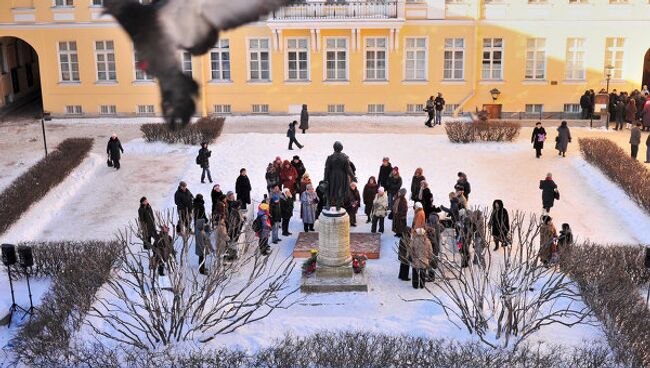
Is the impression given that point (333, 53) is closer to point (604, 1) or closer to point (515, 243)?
point (604, 1)

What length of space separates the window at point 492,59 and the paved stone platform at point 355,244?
16788 mm

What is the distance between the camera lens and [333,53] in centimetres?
3428

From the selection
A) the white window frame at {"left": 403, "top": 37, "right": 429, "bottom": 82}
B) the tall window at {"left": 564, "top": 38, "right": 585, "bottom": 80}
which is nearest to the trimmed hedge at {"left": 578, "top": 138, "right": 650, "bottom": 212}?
the tall window at {"left": 564, "top": 38, "right": 585, "bottom": 80}

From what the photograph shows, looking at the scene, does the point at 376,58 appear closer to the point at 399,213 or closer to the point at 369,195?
the point at 369,195

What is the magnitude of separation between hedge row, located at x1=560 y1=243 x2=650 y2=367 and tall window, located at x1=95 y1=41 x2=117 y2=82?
22.9m

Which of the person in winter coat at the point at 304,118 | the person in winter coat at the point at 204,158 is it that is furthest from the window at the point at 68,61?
the person in winter coat at the point at 204,158

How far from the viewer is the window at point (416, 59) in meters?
34.0

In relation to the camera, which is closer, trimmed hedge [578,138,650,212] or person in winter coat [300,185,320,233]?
person in winter coat [300,185,320,233]

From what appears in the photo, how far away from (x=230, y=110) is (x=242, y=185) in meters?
14.7

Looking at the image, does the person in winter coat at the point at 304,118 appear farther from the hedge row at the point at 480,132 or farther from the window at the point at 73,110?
the window at the point at 73,110

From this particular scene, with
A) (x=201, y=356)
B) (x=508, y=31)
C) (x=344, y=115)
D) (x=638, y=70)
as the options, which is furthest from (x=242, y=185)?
(x=638, y=70)

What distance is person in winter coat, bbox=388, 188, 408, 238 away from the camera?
60.3 feet

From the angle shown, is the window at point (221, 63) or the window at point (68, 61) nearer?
the window at point (221, 63)

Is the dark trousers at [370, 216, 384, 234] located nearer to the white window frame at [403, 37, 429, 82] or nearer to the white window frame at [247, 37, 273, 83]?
the white window frame at [403, 37, 429, 82]
